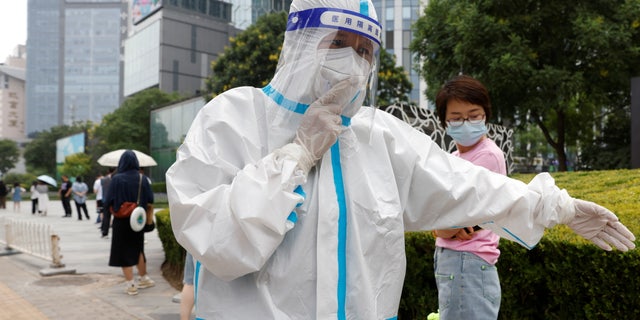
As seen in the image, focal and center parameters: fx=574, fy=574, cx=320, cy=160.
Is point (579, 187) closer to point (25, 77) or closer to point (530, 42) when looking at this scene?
point (530, 42)

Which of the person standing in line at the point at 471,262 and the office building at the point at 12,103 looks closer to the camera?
the person standing in line at the point at 471,262

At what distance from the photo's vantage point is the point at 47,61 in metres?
125

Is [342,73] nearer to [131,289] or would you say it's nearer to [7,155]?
[131,289]

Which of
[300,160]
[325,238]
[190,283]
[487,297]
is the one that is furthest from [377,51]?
[190,283]

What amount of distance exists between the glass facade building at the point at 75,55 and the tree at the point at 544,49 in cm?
11896

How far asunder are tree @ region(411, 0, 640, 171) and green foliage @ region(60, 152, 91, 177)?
37.5 meters

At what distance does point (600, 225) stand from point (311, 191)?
104cm

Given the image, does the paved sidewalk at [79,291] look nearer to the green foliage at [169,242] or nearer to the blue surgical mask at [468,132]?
the green foliage at [169,242]

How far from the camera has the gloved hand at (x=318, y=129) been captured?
5.29 ft

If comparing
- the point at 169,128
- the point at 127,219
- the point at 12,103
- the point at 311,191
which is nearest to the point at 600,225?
the point at 311,191

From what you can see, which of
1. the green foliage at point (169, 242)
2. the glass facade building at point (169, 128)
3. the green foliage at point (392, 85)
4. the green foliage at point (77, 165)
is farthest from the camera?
the green foliage at point (77, 165)

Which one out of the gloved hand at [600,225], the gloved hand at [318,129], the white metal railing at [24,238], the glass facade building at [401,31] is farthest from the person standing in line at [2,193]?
the glass facade building at [401,31]

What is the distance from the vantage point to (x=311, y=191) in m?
1.68

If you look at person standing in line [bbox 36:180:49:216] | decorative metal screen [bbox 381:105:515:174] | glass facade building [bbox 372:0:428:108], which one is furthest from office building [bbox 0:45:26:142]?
decorative metal screen [bbox 381:105:515:174]
